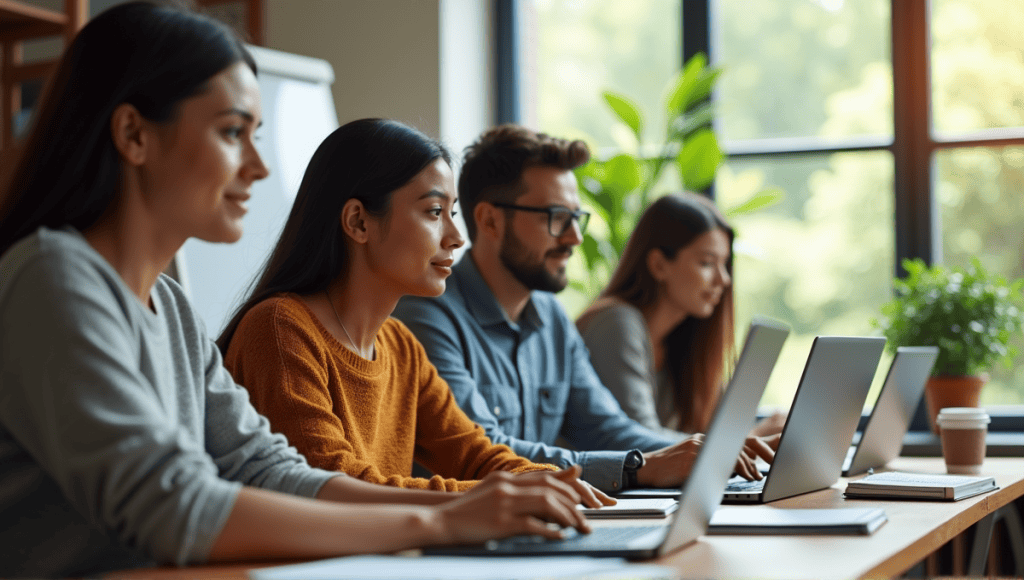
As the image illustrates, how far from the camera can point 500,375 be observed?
2.31m

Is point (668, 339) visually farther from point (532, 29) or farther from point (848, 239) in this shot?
point (532, 29)

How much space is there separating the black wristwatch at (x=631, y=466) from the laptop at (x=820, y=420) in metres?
0.16

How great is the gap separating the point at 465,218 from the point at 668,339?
2.81 feet

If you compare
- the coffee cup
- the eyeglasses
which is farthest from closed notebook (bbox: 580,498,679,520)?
the eyeglasses

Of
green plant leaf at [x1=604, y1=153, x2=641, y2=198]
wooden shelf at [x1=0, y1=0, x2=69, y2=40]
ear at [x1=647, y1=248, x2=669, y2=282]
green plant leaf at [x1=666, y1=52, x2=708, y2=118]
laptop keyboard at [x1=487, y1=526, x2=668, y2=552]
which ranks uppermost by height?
wooden shelf at [x1=0, y1=0, x2=69, y2=40]

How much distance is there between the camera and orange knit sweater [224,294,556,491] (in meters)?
1.46

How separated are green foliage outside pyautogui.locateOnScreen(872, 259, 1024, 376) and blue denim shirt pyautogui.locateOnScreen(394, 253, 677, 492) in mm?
834

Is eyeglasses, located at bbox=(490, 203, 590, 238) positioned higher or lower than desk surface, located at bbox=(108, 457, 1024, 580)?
higher

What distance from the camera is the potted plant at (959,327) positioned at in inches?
103

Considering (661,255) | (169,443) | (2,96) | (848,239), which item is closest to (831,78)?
(848,239)

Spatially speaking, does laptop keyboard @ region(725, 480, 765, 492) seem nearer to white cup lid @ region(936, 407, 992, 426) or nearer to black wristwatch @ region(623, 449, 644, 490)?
black wristwatch @ region(623, 449, 644, 490)

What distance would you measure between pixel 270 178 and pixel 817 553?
2.23 meters

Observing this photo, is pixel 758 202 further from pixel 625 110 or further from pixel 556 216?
pixel 556 216

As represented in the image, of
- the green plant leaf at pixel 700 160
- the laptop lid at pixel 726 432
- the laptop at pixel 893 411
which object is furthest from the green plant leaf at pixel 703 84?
the laptop lid at pixel 726 432
